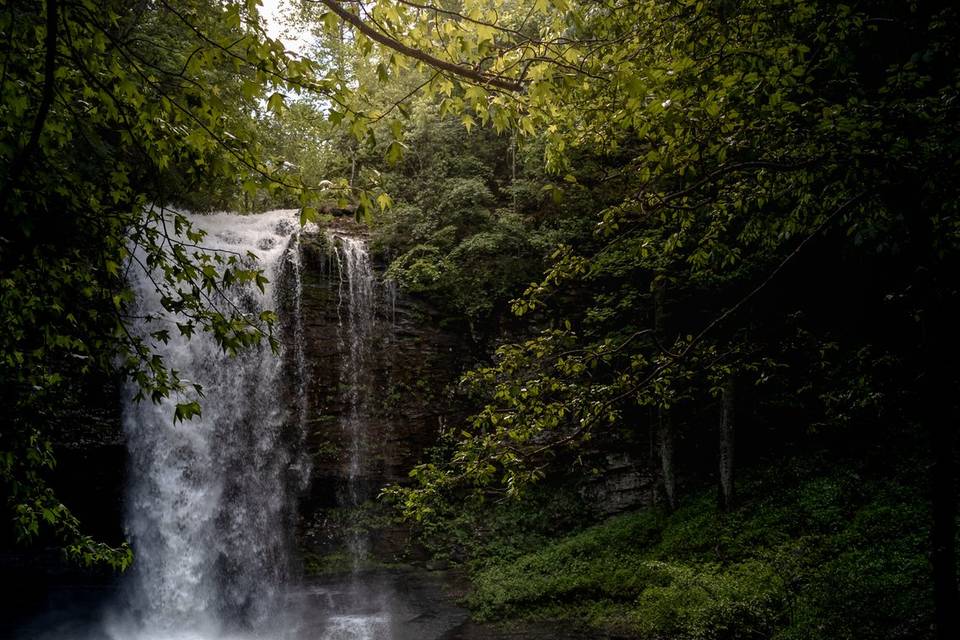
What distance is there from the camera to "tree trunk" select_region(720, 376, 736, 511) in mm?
11328

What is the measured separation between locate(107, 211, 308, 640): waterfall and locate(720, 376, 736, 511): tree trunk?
30.4 feet

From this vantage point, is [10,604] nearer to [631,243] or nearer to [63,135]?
[63,135]

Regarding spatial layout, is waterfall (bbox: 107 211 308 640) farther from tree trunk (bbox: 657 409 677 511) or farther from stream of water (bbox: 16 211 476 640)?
tree trunk (bbox: 657 409 677 511)

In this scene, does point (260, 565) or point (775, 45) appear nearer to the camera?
point (775, 45)

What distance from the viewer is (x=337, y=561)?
555 inches

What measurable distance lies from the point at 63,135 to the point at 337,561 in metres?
12.7

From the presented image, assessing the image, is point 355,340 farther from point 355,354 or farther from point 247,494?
point 247,494

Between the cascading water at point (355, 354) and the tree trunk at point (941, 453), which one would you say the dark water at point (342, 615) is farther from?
the tree trunk at point (941, 453)

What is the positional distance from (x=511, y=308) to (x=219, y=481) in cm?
984

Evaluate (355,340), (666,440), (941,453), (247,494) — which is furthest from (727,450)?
(247,494)

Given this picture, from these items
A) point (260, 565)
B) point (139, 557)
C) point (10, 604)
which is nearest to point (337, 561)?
point (260, 565)

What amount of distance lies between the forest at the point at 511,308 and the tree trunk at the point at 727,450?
8 cm

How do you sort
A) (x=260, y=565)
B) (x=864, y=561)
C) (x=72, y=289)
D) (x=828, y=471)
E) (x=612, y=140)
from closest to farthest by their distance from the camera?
(x=612, y=140) → (x=72, y=289) → (x=864, y=561) → (x=828, y=471) → (x=260, y=565)

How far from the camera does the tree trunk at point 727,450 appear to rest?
11.3 metres
